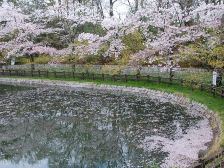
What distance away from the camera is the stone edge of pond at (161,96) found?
2185cm

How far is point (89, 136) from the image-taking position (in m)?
26.3

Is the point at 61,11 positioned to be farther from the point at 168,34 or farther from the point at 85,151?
the point at 85,151

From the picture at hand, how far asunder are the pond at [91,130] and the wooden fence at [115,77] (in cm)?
307

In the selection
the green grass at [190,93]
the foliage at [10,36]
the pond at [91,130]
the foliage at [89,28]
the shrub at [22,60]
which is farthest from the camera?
the shrub at [22,60]

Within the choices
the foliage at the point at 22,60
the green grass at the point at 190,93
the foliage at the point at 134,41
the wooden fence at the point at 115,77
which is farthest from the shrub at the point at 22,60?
the foliage at the point at 134,41

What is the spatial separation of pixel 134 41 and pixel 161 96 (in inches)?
435

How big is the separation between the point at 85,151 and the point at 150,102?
47.2 feet

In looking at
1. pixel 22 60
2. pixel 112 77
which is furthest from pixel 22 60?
pixel 112 77

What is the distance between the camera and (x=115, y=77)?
155 ft

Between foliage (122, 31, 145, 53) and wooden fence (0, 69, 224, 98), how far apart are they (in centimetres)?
350

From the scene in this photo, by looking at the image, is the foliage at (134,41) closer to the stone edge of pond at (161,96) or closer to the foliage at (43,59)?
the stone edge of pond at (161,96)

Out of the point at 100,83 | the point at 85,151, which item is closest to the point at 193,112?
the point at 85,151

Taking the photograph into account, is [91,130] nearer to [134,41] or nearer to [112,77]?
[112,77]

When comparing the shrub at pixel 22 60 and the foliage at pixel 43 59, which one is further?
the shrub at pixel 22 60
